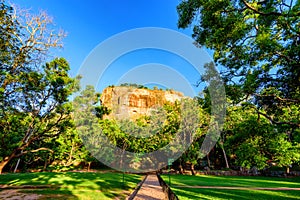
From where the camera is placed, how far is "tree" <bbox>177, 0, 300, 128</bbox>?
5.93 metres

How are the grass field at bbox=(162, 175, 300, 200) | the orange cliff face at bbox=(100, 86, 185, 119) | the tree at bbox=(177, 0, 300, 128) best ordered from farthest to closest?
the orange cliff face at bbox=(100, 86, 185, 119) < the grass field at bbox=(162, 175, 300, 200) < the tree at bbox=(177, 0, 300, 128)

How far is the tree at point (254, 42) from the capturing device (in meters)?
5.93

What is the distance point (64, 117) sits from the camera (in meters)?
13.3

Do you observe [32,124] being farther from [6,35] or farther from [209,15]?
[209,15]

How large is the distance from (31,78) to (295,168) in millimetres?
32201

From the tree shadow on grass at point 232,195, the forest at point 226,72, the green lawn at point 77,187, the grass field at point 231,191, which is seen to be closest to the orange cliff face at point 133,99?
the forest at point 226,72

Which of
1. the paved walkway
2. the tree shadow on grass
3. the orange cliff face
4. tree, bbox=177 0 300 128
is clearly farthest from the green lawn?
the orange cliff face

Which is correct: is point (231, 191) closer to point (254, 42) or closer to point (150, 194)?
point (150, 194)

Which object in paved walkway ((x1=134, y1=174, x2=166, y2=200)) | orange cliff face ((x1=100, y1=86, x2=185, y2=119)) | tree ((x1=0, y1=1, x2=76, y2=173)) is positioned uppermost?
orange cliff face ((x1=100, y1=86, x2=185, y2=119))

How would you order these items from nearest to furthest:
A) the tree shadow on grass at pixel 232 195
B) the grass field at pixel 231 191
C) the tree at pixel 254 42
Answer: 1. the tree at pixel 254 42
2. the tree shadow on grass at pixel 232 195
3. the grass field at pixel 231 191

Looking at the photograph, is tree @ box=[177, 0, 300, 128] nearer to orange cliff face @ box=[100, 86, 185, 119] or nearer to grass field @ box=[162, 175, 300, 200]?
grass field @ box=[162, 175, 300, 200]

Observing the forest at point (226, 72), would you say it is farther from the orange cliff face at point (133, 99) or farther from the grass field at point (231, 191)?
the orange cliff face at point (133, 99)

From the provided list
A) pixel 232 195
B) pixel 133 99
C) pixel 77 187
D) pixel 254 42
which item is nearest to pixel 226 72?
pixel 254 42

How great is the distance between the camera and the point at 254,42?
6.41 metres
